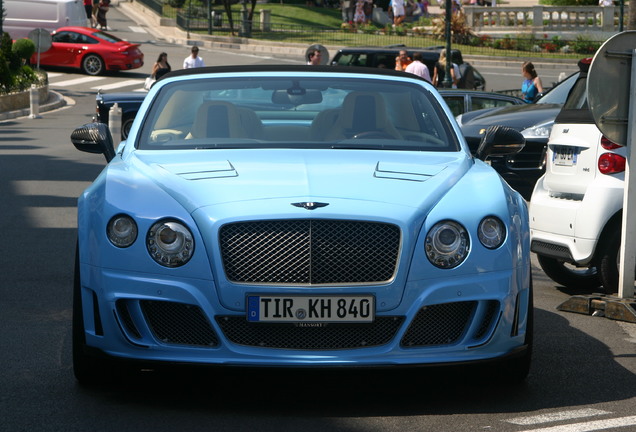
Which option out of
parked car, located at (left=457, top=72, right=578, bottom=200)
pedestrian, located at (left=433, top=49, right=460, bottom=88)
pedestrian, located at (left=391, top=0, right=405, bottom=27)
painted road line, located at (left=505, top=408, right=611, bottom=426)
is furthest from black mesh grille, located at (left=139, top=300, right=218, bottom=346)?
pedestrian, located at (left=391, top=0, right=405, bottom=27)

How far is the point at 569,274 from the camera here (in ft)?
31.6

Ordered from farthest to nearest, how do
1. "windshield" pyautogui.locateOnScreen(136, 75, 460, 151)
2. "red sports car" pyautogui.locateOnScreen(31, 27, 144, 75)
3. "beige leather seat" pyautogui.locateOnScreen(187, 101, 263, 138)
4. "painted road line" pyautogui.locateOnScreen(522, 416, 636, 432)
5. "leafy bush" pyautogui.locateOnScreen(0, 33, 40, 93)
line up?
"red sports car" pyautogui.locateOnScreen(31, 27, 144, 75) < "leafy bush" pyautogui.locateOnScreen(0, 33, 40, 93) < "beige leather seat" pyautogui.locateOnScreen(187, 101, 263, 138) < "windshield" pyautogui.locateOnScreen(136, 75, 460, 151) < "painted road line" pyautogui.locateOnScreen(522, 416, 636, 432)

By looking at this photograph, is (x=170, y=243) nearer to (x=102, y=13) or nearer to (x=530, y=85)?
(x=530, y=85)

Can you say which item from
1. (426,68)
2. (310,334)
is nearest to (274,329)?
(310,334)

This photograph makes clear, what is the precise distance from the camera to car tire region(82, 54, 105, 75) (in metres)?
39.4

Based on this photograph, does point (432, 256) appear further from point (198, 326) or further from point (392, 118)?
point (392, 118)

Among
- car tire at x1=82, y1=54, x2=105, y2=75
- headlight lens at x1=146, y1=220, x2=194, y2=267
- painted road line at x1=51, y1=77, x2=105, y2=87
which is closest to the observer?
headlight lens at x1=146, y1=220, x2=194, y2=267

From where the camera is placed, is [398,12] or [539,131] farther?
[398,12]

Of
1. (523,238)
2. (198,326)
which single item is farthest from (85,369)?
(523,238)

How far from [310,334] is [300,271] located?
0.97ft

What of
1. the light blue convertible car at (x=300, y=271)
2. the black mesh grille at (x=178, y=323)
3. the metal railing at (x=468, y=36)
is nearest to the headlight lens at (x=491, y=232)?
the light blue convertible car at (x=300, y=271)

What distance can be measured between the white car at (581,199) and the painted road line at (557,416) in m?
3.08

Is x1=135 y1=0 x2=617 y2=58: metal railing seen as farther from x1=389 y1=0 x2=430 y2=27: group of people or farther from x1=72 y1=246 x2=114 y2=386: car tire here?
x1=72 y1=246 x2=114 y2=386: car tire

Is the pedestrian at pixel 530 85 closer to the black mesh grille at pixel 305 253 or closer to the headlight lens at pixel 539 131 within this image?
the headlight lens at pixel 539 131
